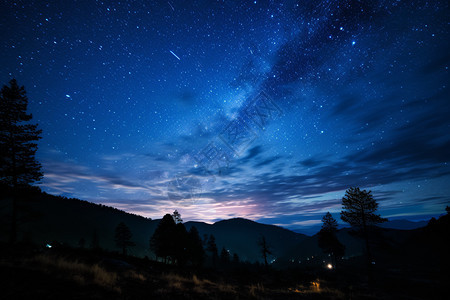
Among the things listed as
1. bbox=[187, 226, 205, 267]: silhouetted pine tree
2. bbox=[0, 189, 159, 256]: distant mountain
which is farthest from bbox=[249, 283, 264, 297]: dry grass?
bbox=[0, 189, 159, 256]: distant mountain

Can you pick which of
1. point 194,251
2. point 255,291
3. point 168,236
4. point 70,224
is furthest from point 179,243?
point 70,224

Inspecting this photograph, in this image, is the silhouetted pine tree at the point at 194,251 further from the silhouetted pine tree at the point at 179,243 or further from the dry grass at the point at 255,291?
the dry grass at the point at 255,291

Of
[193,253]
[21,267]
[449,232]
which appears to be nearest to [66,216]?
[193,253]

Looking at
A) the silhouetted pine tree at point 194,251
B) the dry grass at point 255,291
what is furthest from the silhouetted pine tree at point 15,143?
the silhouetted pine tree at point 194,251

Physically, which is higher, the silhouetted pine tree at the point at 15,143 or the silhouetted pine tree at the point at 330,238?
the silhouetted pine tree at the point at 15,143

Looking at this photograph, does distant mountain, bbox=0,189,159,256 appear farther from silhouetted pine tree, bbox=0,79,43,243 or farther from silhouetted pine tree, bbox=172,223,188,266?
silhouetted pine tree, bbox=0,79,43,243

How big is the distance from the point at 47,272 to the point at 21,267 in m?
0.88

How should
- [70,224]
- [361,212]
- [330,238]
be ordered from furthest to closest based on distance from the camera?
[70,224] < [330,238] < [361,212]

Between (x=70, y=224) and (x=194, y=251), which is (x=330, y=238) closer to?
(x=194, y=251)

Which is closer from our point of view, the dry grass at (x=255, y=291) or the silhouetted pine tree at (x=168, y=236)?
the dry grass at (x=255, y=291)

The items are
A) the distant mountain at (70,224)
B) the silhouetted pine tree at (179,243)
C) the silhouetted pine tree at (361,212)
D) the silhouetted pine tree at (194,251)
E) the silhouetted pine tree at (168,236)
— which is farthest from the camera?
the distant mountain at (70,224)

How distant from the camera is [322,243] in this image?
1716 inches

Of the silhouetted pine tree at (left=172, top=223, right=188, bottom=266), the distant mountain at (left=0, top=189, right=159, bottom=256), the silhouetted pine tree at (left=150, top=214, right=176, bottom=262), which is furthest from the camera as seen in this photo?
the distant mountain at (left=0, top=189, right=159, bottom=256)

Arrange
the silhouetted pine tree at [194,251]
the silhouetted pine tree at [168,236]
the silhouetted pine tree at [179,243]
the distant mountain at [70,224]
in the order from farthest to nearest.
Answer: the distant mountain at [70,224] < the silhouetted pine tree at [194,251] < the silhouetted pine tree at [179,243] < the silhouetted pine tree at [168,236]
